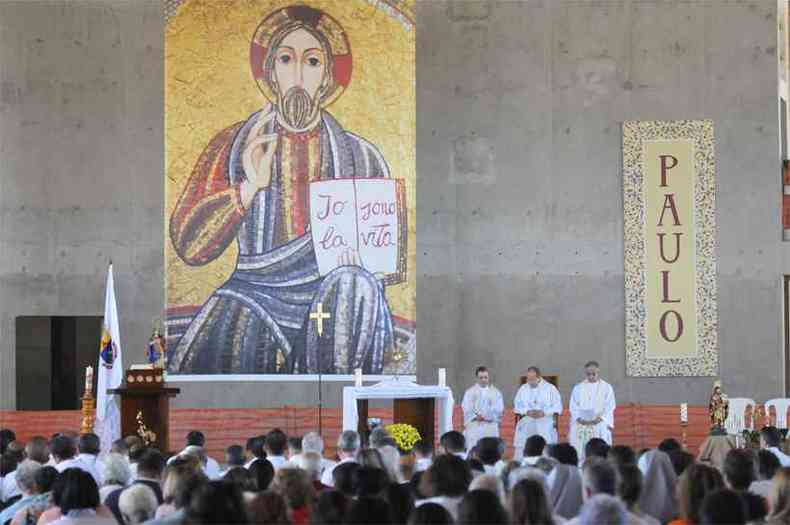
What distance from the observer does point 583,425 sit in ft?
65.4

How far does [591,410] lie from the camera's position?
1992 cm

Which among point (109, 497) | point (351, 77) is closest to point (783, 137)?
point (351, 77)

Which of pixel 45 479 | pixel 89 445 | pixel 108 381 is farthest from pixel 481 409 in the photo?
pixel 45 479

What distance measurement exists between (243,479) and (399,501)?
6.19 ft

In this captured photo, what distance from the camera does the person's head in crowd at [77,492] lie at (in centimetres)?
788

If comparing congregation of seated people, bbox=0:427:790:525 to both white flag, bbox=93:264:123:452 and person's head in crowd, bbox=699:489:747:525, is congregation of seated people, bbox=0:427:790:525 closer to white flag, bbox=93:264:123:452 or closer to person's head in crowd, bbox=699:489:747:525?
person's head in crowd, bbox=699:489:747:525

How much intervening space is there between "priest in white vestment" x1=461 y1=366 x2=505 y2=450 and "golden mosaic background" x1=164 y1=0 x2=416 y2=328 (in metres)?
2.37

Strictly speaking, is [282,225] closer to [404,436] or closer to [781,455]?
[404,436]

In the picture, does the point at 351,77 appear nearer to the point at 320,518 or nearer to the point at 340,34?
the point at 340,34

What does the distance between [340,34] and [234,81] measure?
70.9 inches

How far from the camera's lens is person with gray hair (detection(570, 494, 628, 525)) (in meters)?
6.52

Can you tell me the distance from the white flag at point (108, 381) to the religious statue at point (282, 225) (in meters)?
2.33

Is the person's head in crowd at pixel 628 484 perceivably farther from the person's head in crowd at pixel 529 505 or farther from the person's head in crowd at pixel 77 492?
the person's head in crowd at pixel 77 492

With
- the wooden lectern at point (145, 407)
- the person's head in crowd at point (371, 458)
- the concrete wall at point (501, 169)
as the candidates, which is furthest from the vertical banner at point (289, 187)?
the person's head in crowd at point (371, 458)
